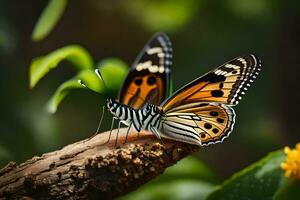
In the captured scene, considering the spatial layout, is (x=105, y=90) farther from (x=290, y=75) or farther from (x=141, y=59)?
(x=290, y=75)

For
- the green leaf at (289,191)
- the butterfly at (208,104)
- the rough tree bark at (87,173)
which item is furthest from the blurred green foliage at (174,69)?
the rough tree bark at (87,173)

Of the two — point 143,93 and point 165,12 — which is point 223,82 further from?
point 165,12

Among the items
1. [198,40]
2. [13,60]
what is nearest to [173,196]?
[13,60]

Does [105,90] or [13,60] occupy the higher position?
[13,60]

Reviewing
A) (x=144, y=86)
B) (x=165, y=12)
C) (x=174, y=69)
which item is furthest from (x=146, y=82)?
(x=174, y=69)

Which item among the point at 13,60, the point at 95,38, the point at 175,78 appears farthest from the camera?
the point at 95,38

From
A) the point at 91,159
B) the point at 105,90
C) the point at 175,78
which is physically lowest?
the point at 91,159

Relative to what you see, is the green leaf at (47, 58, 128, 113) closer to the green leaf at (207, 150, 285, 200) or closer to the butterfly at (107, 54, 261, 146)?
the butterfly at (107, 54, 261, 146)
